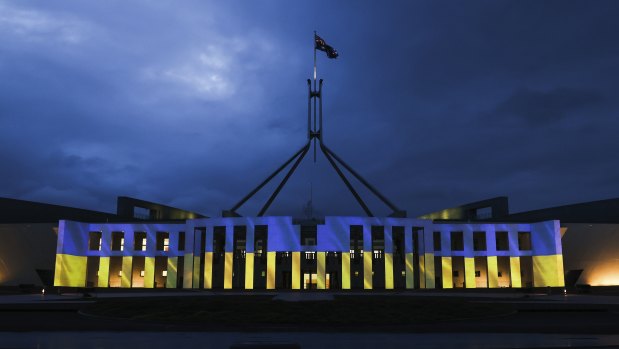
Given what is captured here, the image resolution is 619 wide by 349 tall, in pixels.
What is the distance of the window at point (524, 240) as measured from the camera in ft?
213

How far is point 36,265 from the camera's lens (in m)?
63.9

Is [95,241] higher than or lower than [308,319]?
higher

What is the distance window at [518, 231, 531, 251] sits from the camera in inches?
2559

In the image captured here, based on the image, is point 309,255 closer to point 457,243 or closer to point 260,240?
point 260,240

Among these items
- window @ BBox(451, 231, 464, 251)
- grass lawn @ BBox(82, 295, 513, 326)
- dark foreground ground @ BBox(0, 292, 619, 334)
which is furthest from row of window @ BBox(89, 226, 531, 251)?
dark foreground ground @ BBox(0, 292, 619, 334)

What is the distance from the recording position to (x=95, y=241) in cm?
6781

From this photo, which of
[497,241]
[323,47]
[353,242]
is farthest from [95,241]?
[497,241]

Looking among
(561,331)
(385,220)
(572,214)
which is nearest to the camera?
(561,331)

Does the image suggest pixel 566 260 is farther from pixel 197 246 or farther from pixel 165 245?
pixel 165 245

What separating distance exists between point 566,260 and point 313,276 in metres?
33.9

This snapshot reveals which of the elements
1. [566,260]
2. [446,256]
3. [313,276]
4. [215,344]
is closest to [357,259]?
[313,276]

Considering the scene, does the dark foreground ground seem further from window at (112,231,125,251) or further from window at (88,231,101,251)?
window at (112,231,125,251)

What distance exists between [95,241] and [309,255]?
100 feet

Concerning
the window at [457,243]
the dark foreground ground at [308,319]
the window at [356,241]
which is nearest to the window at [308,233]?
the window at [356,241]
